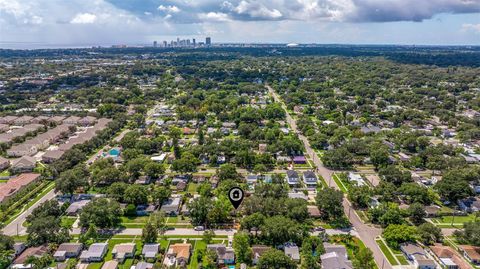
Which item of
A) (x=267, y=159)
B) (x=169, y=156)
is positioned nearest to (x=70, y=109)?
(x=169, y=156)

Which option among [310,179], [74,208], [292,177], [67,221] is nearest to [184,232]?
[67,221]

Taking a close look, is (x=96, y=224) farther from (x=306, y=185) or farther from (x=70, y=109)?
(x=70, y=109)

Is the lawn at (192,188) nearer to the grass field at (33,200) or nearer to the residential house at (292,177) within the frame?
the residential house at (292,177)

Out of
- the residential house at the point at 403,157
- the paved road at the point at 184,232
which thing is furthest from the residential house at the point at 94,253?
the residential house at the point at 403,157

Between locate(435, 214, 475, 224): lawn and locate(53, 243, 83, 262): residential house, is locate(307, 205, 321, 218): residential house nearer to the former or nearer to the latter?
locate(435, 214, 475, 224): lawn

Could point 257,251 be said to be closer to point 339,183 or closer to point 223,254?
point 223,254

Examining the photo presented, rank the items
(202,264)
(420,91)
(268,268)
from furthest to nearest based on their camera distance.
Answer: (420,91), (202,264), (268,268)

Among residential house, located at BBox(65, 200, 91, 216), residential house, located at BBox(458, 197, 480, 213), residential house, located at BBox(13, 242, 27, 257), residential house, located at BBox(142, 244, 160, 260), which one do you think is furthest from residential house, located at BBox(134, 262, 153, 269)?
residential house, located at BBox(458, 197, 480, 213)
